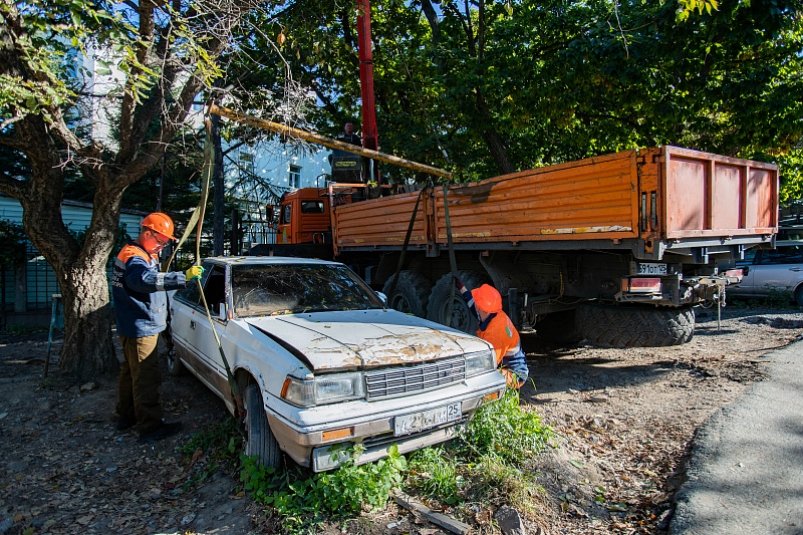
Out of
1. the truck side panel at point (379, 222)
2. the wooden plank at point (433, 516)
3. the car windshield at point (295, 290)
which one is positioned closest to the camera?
the wooden plank at point (433, 516)

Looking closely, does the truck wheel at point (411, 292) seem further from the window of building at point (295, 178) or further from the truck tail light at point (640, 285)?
the window of building at point (295, 178)

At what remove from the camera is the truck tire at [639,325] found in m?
5.43

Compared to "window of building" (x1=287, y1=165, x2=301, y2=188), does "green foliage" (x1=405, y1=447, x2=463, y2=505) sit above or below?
below

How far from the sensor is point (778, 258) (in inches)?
466

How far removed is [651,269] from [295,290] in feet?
11.1

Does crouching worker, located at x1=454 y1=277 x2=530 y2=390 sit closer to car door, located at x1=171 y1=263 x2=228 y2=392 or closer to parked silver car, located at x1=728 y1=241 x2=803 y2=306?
car door, located at x1=171 y1=263 x2=228 y2=392

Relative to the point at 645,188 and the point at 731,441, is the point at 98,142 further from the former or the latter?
the point at 731,441

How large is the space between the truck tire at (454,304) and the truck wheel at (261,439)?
10.7ft

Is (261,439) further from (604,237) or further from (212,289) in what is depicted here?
(604,237)

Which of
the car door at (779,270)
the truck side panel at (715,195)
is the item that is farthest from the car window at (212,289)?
the car door at (779,270)

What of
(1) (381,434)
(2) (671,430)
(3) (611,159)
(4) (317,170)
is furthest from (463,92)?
(4) (317,170)

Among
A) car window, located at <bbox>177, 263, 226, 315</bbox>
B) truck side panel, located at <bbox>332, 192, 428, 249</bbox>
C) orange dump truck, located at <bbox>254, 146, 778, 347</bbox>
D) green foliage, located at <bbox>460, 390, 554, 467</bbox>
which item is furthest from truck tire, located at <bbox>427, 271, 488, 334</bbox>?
car window, located at <bbox>177, 263, 226, 315</bbox>

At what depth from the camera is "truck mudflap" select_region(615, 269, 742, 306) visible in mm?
4887

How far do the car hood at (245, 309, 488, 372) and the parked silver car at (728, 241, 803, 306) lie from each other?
390 inches
